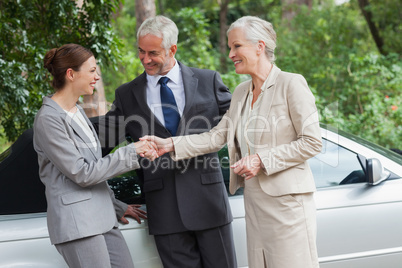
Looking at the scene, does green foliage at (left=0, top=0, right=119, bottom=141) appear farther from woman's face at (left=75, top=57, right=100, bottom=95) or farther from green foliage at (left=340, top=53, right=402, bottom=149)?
green foliage at (left=340, top=53, right=402, bottom=149)

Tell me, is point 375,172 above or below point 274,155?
below

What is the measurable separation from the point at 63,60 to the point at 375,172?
2.02 metres

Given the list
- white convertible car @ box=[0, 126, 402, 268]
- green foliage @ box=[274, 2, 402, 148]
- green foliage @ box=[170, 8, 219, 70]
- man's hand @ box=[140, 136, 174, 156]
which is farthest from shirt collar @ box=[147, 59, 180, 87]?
green foliage @ box=[170, 8, 219, 70]

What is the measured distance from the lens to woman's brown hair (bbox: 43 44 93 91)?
99.2 inches

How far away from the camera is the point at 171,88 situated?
306cm

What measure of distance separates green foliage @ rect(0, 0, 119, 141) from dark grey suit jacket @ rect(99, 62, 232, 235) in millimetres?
1804

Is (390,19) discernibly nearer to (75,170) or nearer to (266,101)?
(266,101)

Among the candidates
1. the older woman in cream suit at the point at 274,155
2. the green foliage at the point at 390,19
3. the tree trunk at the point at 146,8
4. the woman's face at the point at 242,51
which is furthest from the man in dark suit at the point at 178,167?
the green foliage at the point at 390,19

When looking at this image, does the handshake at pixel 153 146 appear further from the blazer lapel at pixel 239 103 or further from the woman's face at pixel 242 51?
the woman's face at pixel 242 51

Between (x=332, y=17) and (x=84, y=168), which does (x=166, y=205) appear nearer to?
(x=84, y=168)

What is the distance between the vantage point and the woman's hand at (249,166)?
2.51 meters

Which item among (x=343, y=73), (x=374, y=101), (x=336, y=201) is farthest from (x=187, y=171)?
(x=343, y=73)

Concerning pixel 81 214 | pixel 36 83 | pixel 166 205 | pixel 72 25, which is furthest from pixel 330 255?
pixel 72 25

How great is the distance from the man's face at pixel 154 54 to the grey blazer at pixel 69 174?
0.65m
